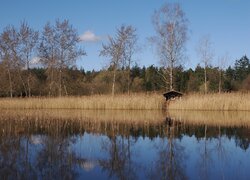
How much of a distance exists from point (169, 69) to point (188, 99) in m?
8.31

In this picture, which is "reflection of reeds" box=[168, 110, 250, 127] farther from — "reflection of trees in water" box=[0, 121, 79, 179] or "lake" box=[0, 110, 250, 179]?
"reflection of trees in water" box=[0, 121, 79, 179]

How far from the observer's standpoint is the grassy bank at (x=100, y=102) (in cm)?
2502

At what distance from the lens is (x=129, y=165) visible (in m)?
6.93

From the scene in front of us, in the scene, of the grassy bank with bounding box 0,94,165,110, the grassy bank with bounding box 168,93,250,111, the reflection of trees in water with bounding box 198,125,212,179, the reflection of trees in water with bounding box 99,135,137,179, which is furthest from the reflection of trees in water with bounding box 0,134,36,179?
the grassy bank with bounding box 168,93,250,111

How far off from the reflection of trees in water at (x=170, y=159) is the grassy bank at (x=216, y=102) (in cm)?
1317

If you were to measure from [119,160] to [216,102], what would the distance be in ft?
56.3

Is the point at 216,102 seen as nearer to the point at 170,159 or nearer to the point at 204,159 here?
the point at 204,159

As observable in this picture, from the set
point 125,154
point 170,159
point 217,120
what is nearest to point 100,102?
point 217,120

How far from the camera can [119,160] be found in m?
7.47

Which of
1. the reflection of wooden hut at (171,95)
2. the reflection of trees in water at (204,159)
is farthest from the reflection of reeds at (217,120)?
the reflection of wooden hut at (171,95)

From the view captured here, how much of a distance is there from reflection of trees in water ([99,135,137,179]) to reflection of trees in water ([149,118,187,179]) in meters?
0.45

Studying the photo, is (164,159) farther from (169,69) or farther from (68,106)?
(169,69)

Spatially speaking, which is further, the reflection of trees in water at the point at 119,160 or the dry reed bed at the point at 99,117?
the dry reed bed at the point at 99,117

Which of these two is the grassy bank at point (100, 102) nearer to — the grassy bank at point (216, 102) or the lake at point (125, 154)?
the grassy bank at point (216, 102)
